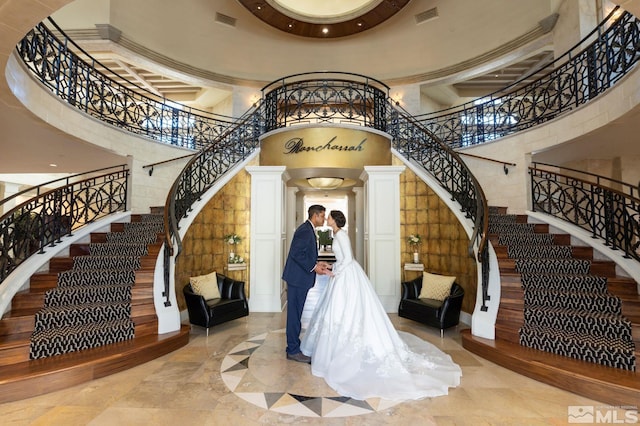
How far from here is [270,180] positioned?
6465mm

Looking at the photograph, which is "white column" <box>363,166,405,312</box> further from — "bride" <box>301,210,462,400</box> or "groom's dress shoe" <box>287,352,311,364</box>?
"groom's dress shoe" <box>287,352,311,364</box>

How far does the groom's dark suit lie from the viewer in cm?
374

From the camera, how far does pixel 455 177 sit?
20.6 ft

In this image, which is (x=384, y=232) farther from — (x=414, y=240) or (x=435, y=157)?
(x=435, y=157)

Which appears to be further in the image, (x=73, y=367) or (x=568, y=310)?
(x=568, y=310)

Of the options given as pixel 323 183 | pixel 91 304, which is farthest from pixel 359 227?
pixel 91 304

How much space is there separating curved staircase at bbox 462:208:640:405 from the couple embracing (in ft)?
2.77

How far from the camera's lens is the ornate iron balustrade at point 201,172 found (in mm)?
4504

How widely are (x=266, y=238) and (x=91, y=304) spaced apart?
306cm

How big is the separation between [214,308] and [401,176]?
442 cm

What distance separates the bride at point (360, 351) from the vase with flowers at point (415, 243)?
2.41 meters

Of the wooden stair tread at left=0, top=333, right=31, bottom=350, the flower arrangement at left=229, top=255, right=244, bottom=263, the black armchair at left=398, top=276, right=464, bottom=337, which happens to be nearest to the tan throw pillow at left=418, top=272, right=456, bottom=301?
the black armchair at left=398, top=276, right=464, bottom=337

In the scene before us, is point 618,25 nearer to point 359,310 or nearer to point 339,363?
point 359,310

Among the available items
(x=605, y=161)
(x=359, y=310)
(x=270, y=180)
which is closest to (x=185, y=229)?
(x=270, y=180)
